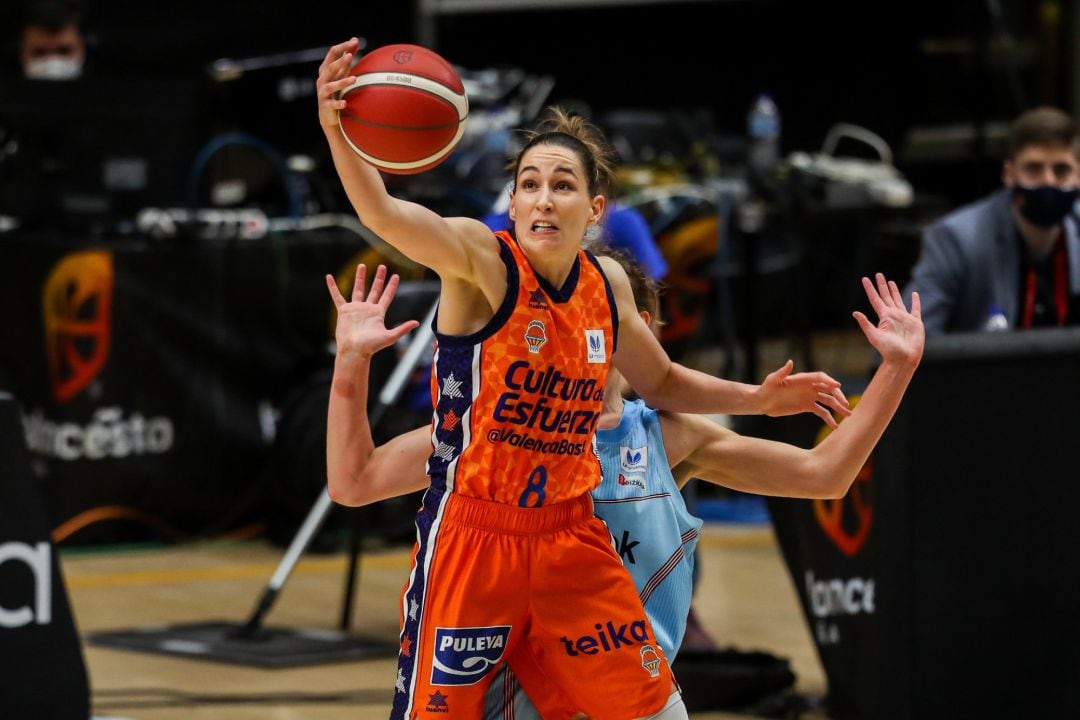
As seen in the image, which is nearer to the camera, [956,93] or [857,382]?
[857,382]

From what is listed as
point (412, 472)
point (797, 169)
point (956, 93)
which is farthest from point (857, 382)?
point (956, 93)

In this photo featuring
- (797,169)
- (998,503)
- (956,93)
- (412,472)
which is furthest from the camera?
(956,93)

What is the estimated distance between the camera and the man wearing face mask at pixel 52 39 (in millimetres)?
8992

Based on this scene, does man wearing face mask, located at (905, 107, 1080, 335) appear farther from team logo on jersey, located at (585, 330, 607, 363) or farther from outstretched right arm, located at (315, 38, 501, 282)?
outstretched right arm, located at (315, 38, 501, 282)

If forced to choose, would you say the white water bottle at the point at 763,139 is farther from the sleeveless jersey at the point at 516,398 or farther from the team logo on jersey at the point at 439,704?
the team logo on jersey at the point at 439,704

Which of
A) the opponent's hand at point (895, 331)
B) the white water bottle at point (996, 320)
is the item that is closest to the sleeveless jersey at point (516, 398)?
the opponent's hand at point (895, 331)

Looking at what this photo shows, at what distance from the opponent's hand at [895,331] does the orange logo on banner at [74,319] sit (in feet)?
17.6

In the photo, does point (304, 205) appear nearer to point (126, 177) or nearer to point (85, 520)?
point (126, 177)

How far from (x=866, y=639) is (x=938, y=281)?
4.54ft

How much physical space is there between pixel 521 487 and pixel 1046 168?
10.5 feet

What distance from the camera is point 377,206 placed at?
3.46m

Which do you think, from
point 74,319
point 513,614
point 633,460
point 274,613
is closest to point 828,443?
point 633,460

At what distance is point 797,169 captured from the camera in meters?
10.6

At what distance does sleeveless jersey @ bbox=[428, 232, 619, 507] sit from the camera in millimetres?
3707
